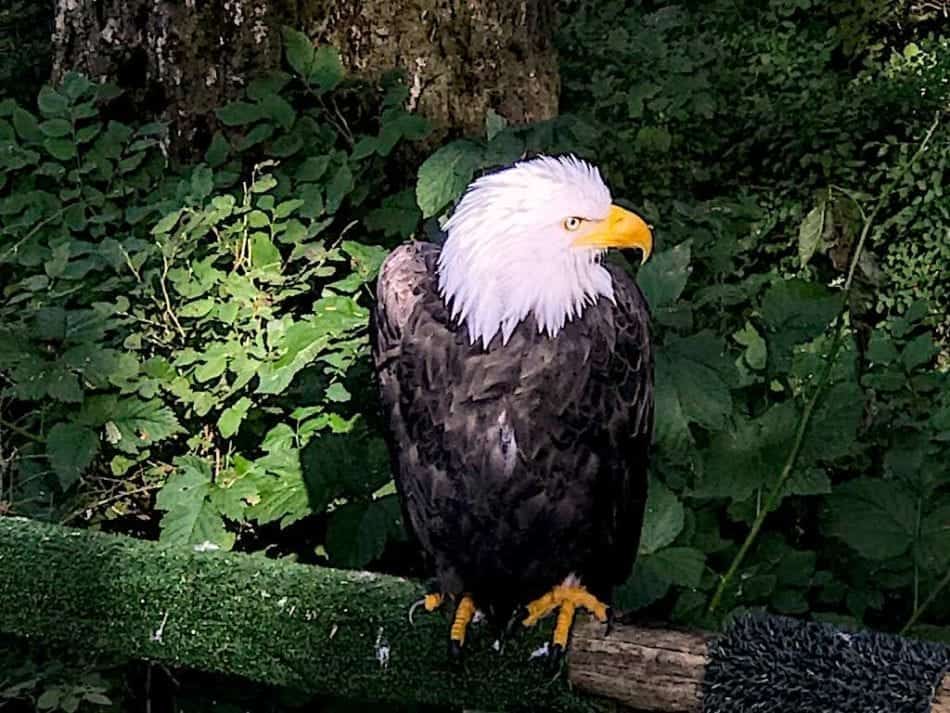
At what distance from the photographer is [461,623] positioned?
2.42 meters

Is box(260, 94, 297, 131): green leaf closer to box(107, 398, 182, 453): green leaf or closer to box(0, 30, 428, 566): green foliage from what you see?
box(0, 30, 428, 566): green foliage

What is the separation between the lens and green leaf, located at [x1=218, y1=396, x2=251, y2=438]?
10.8 ft

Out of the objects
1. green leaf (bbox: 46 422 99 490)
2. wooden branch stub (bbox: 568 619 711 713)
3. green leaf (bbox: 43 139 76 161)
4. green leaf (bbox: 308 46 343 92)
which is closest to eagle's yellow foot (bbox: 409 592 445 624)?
wooden branch stub (bbox: 568 619 711 713)

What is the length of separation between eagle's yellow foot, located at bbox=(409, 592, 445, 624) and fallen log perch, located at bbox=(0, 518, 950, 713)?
2 cm

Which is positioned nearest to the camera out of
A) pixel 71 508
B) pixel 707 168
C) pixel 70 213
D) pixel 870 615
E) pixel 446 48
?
pixel 870 615

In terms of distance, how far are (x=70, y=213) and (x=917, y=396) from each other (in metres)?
2.20

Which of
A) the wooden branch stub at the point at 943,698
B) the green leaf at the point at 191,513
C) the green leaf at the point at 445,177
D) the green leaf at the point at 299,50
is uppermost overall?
the green leaf at the point at 299,50

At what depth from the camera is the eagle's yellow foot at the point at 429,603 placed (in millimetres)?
2445

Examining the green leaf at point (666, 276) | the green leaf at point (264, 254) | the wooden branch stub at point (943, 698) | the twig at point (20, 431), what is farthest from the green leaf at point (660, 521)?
the twig at point (20, 431)

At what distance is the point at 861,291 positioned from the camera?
5582 millimetres

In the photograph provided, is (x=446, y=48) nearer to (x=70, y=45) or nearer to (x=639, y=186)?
(x=70, y=45)

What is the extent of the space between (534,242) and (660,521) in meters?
0.71

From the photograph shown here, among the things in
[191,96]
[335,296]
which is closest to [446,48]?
[191,96]

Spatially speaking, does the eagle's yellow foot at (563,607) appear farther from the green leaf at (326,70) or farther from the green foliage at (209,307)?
the green leaf at (326,70)
